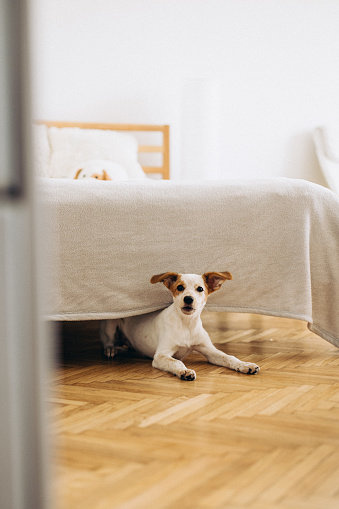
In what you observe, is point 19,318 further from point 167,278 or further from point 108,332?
point 108,332

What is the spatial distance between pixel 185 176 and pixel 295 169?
0.93 meters

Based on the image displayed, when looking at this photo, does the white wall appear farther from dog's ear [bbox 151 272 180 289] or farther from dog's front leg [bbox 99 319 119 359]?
dog's ear [bbox 151 272 180 289]

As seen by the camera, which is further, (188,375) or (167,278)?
(167,278)

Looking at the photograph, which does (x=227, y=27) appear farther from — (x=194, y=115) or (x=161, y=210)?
Answer: (x=161, y=210)

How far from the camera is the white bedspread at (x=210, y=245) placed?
203 cm

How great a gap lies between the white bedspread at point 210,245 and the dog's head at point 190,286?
0.26 feet

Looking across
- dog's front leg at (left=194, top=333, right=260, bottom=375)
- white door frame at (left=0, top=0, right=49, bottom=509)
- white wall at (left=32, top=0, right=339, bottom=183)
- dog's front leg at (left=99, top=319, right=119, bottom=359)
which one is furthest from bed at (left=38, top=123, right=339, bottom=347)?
white wall at (left=32, top=0, right=339, bottom=183)

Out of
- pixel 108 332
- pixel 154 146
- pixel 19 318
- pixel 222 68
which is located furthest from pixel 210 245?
pixel 222 68

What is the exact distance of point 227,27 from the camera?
4.46 metres

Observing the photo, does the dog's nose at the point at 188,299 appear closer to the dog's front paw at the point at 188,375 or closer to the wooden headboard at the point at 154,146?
the dog's front paw at the point at 188,375

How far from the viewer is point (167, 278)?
2.05 m

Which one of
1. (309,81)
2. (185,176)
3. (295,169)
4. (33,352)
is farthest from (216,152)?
(33,352)

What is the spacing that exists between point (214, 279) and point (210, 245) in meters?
0.13

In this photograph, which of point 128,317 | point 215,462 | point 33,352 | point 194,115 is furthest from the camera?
point 194,115
